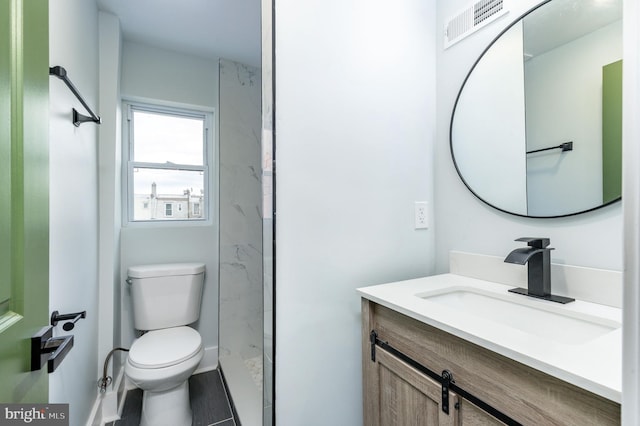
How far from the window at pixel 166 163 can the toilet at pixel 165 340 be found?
1.53ft

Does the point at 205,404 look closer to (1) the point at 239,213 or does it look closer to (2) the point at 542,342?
(1) the point at 239,213

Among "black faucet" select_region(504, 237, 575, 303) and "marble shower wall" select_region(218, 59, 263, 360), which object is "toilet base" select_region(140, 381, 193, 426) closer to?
"marble shower wall" select_region(218, 59, 263, 360)

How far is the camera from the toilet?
5.00 ft

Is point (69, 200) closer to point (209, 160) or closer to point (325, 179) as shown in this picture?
point (325, 179)

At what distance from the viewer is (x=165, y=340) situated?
1.77m

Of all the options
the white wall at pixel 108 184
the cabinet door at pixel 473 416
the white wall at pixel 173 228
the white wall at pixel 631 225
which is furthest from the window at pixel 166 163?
the white wall at pixel 631 225

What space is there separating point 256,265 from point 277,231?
1.48m

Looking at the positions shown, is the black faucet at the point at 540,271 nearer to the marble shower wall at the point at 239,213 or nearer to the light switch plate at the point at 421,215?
the light switch plate at the point at 421,215

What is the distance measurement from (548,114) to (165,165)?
7.90 ft

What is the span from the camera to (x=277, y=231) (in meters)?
1.08

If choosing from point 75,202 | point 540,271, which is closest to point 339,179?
point 540,271

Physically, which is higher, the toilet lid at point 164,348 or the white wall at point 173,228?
the white wall at point 173,228

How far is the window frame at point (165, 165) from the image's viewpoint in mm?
2154

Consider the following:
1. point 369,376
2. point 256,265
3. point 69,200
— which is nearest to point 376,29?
point 369,376
